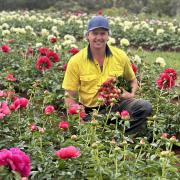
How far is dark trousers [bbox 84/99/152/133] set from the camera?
14.6 feet

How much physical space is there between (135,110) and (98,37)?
74cm

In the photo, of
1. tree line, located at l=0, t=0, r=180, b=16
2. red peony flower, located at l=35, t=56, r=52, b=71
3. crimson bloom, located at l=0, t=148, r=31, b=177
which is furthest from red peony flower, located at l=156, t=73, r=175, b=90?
tree line, located at l=0, t=0, r=180, b=16

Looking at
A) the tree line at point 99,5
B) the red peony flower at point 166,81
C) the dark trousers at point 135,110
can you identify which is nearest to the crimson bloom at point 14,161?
the dark trousers at point 135,110

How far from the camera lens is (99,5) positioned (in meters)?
26.3

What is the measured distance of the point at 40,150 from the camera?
10.3 feet

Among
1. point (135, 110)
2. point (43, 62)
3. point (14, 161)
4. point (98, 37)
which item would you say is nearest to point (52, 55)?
point (43, 62)

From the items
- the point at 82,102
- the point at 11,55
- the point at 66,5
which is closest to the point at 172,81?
the point at 82,102

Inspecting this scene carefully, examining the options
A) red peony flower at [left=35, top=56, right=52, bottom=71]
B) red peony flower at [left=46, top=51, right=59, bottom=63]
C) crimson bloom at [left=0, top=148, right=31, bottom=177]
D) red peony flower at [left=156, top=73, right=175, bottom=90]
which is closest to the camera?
crimson bloom at [left=0, top=148, right=31, bottom=177]

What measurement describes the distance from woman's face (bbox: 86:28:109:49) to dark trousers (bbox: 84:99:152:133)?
22.3 inches

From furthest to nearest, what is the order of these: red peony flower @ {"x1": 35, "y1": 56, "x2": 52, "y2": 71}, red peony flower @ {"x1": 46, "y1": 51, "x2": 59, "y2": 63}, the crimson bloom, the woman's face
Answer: red peony flower @ {"x1": 46, "y1": 51, "x2": 59, "y2": 63} < red peony flower @ {"x1": 35, "y1": 56, "x2": 52, "y2": 71} < the woman's face < the crimson bloom

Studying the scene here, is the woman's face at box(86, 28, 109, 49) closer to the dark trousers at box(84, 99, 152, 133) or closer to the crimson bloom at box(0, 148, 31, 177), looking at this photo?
the dark trousers at box(84, 99, 152, 133)

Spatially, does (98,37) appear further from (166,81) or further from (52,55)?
(52,55)

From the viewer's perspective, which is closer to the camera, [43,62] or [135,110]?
[135,110]

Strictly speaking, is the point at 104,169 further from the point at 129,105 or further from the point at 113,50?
the point at 113,50
